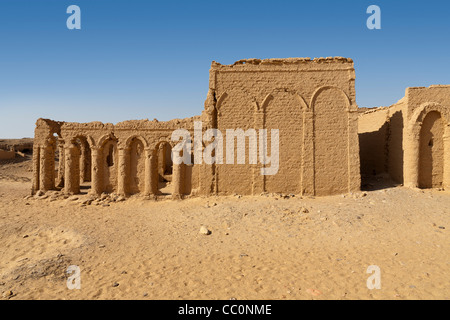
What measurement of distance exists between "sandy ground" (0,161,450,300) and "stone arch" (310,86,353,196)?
836 mm

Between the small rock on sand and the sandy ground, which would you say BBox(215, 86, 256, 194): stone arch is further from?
the small rock on sand

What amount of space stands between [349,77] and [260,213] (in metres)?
7.56

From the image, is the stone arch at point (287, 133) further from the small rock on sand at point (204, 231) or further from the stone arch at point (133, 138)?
the stone arch at point (133, 138)

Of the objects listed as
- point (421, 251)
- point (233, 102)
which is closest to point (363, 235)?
point (421, 251)

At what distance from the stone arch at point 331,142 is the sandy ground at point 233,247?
0.84m

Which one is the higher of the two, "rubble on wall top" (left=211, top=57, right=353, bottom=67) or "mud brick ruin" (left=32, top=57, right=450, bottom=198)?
"rubble on wall top" (left=211, top=57, right=353, bottom=67)

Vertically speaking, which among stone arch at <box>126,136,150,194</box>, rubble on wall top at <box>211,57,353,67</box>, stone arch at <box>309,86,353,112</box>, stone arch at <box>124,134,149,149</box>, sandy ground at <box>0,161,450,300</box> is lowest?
sandy ground at <box>0,161,450,300</box>

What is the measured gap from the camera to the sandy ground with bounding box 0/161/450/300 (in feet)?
18.5

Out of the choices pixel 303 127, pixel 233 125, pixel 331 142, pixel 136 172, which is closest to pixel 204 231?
pixel 233 125

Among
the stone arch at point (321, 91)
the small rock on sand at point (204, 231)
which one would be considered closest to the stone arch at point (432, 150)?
the stone arch at point (321, 91)

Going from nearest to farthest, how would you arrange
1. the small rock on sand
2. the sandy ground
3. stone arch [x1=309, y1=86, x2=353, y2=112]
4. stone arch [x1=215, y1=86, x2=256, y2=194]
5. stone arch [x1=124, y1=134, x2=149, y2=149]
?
1. the sandy ground
2. the small rock on sand
3. stone arch [x1=309, y1=86, x2=353, y2=112]
4. stone arch [x1=215, y1=86, x2=256, y2=194]
5. stone arch [x1=124, y1=134, x2=149, y2=149]

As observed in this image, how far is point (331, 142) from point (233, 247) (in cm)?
717

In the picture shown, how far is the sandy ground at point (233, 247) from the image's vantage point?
564 cm

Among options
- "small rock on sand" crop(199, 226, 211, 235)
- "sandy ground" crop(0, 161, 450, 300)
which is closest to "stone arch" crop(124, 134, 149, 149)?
"sandy ground" crop(0, 161, 450, 300)
